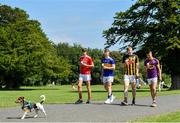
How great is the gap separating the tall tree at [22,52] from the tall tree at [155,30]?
2440 centimetres

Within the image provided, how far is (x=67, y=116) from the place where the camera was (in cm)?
1564

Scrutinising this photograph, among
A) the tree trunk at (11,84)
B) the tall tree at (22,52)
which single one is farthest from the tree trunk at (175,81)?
the tree trunk at (11,84)

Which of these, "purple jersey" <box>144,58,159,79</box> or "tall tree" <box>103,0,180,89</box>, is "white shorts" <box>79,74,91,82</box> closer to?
"purple jersey" <box>144,58,159,79</box>

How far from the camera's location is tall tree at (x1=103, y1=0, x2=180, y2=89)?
52219mm

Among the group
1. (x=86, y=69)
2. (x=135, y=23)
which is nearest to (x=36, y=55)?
(x=135, y=23)

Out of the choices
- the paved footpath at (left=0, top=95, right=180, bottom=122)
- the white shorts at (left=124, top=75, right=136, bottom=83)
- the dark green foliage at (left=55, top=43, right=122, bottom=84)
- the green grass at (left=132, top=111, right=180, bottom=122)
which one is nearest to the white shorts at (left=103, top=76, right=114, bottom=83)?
the white shorts at (left=124, top=75, right=136, bottom=83)

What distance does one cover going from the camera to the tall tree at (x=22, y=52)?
3063 inches

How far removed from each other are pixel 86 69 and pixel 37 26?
69369 millimetres

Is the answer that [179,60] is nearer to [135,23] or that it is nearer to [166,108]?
[135,23]

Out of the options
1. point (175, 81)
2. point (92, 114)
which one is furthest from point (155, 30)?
point (92, 114)

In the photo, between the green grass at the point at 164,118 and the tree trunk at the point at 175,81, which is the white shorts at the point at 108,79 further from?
the tree trunk at the point at 175,81

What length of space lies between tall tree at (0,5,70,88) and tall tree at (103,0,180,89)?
80.0ft

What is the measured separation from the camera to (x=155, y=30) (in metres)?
53.6

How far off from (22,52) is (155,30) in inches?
1242
